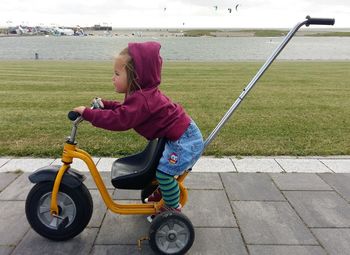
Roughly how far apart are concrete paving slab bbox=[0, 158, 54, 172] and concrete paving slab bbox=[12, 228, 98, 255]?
→ 5.28 ft

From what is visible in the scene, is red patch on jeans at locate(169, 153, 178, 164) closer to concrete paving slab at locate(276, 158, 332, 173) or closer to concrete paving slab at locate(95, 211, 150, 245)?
concrete paving slab at locate(95, 211, 150, 245)

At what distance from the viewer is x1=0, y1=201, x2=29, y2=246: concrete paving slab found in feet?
11.1

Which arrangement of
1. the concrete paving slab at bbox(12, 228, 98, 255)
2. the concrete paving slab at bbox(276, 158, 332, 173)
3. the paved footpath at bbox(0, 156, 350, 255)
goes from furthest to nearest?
the concrete paving slab at bbox(276, 158, 332, 173), the paved footpath at bbox(0, 156, 350, 255), the concrete paving slab at bbox(12, 228, 98, 255)

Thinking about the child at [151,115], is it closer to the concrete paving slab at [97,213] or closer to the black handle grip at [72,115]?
the black handle grip at [72,115]

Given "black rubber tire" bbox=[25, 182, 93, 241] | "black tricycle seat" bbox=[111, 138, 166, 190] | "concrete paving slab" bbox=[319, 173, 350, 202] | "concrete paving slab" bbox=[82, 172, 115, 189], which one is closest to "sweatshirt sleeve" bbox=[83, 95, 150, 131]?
"black tricycle seat" bbox=[111, 138, 166, 190]

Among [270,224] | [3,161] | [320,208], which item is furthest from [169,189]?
[3,161]

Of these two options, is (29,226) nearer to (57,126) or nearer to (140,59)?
(140,59)

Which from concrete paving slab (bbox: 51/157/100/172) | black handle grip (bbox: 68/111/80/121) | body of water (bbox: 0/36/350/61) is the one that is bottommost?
body of water (bbox: 0/36/350/61)

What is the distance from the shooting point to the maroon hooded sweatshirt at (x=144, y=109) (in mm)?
2846

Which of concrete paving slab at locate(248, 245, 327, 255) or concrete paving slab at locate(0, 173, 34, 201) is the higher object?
concrete paving slab at locate(248, 245, 327, 255)

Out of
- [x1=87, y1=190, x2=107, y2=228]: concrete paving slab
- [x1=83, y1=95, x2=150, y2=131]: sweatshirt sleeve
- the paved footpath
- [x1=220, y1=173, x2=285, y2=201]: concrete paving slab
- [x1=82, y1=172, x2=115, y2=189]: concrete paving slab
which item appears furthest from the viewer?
[x1=82, y1=172, x2=115, y2=189]: concrete paving slab

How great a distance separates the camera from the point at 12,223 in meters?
3.65

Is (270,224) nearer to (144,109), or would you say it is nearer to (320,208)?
(320,208)

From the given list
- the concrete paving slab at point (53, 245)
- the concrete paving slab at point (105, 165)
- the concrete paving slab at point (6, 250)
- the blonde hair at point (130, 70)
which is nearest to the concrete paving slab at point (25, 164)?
the concrete paving slab at point (105, 165)
